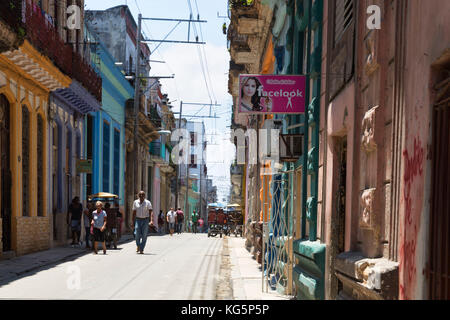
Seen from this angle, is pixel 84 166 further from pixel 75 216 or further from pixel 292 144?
pixel 292 144

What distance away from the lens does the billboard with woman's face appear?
394 inches

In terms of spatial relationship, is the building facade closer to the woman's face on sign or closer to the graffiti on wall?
the woman's face on sign

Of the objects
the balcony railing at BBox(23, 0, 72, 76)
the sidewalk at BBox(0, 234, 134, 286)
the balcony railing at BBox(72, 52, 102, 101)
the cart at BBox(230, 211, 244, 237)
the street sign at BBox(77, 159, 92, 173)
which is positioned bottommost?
the cart at BBox(230, 211, 244, 237)

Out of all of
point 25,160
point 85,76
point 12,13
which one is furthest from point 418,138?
point 85,76

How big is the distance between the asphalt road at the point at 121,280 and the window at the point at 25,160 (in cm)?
288

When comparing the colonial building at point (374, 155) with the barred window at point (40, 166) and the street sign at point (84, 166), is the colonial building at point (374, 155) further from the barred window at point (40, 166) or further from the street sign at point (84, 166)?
the street sign at point (84, 166)

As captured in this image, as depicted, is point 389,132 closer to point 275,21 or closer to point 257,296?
point 257,296

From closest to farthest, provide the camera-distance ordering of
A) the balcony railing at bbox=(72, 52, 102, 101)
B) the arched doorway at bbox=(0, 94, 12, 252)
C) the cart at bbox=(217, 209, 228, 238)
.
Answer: the arched doorway at bbox=(0, 94, 12, 252), the balcony railing at bbox=(72, 52, 102, 101), the cart at bbox=(217, 209, 228, 238)

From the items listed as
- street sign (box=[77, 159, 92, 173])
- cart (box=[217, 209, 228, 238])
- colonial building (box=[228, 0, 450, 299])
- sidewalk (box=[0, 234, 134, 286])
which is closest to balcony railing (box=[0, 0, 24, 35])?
sidewalk (box=[0, 234, 134, 286])

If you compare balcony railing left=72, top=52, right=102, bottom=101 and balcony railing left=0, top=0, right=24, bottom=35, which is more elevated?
balcony railing left=0, top=0, right=24, bottom=35

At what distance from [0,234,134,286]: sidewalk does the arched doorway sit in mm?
737

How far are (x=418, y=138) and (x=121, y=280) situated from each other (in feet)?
25.0

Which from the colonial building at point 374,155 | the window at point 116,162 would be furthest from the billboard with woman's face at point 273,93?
the window at point 116,162
